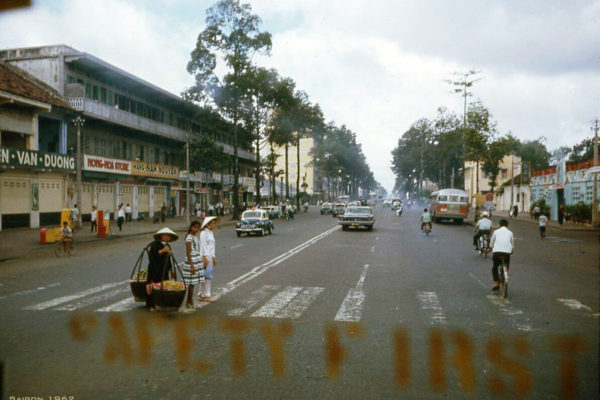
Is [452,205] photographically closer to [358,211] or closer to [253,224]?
[358,211]

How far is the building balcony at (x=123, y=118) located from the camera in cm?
3234

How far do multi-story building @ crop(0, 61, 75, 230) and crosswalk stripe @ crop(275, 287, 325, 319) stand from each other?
21.8 m

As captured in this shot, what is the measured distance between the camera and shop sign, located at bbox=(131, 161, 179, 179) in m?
39.7

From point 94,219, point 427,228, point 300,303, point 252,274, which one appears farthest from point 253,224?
point 300,303

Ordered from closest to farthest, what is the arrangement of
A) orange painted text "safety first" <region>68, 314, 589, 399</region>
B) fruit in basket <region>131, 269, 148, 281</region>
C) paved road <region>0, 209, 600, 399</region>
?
paved road <region>0, 209, 600, 399</region> → orange painted text "safety first" <region>68, 314, 589, 399</region> → fruit in basket <region>131, 269, 148, 281</region>

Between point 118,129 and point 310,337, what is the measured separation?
117 ft

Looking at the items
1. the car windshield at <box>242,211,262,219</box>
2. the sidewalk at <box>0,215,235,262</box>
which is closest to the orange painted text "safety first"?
the sidewalk at <box>0,215,235,262</box>

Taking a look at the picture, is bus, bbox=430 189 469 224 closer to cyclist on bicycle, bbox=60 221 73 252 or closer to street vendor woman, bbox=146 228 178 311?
cyclist on bicycle, bbox=60 221 73 252

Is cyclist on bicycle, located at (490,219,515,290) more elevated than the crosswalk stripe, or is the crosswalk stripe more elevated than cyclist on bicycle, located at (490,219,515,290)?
cyclist on bicycle, located at (490,219,515,290)

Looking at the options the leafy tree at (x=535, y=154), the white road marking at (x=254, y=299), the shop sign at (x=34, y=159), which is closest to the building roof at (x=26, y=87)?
the shop sign at (x=34, y=159)

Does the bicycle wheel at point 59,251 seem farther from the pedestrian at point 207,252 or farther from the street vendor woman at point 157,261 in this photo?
the street vendor woman at point 157,261

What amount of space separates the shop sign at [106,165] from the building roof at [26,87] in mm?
3755

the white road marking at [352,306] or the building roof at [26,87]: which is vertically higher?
the building roof at [26,87]

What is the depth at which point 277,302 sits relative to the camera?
9367 mm
